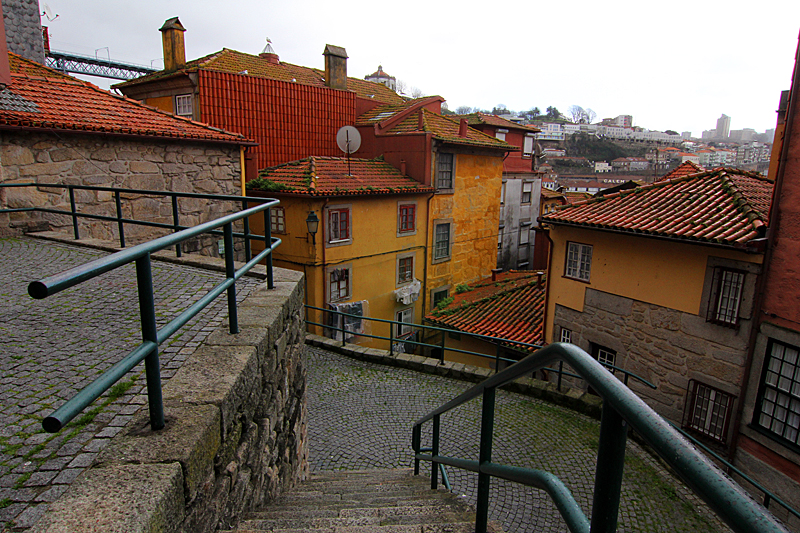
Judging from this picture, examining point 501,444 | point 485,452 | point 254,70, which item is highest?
point 254,70

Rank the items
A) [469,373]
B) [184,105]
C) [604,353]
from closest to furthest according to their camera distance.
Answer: [469,373], [604,353], [184,105]

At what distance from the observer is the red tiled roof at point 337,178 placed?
590 inches

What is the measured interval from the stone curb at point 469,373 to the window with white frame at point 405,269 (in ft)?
26.3

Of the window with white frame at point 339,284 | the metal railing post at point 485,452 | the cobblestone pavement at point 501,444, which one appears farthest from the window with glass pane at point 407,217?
the metal railing post at point 485,452

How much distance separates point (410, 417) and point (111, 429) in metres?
5.52

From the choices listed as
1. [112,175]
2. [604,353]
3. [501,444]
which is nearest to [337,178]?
[112,175]

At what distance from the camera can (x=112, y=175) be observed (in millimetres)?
8680

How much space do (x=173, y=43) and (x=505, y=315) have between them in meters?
14.6

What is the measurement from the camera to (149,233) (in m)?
9.57

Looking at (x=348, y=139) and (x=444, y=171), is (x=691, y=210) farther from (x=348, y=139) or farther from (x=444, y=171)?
(x=348, y=139)

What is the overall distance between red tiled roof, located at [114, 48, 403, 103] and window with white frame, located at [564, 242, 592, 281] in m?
12.0

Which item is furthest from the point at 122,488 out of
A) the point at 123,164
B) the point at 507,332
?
the point at 507,332

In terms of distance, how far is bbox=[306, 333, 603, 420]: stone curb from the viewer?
7.64 metres

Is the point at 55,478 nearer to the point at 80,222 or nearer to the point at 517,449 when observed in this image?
the point at 517,449
